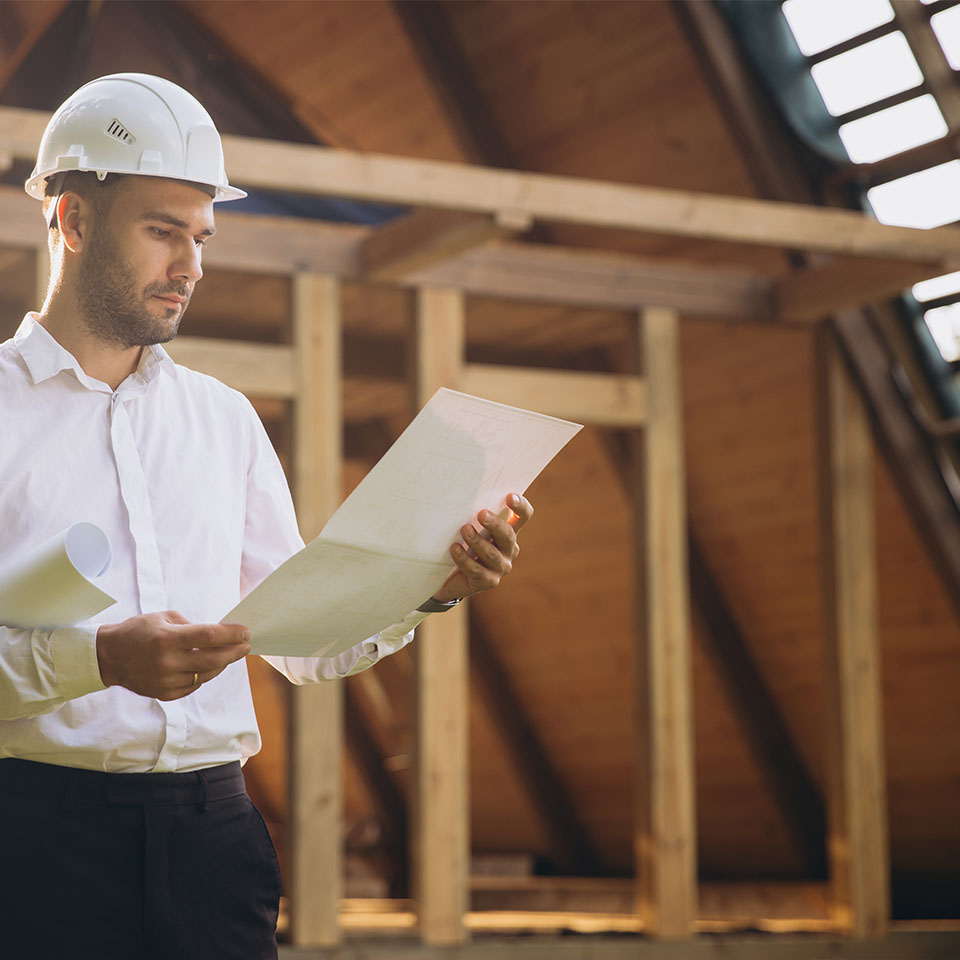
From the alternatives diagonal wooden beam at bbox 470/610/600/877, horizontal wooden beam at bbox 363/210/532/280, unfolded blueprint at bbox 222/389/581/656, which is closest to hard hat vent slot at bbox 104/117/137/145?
unfolded blueprint at bbox 222/389/581/656

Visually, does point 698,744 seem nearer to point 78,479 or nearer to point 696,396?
point 696,396

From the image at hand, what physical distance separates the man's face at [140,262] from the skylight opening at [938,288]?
15.4ft

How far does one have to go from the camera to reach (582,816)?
8516mm

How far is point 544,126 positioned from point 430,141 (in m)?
0.59

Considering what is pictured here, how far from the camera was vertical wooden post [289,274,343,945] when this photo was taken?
4996 mm

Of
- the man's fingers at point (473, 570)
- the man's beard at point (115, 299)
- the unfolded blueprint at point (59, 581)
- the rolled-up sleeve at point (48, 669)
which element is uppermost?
the man's beard at point (115, 299)

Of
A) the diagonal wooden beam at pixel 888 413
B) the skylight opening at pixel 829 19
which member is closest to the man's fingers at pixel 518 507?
the diagonal wooden beam at pixel 888 413

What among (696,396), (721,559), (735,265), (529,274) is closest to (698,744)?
(721,559)

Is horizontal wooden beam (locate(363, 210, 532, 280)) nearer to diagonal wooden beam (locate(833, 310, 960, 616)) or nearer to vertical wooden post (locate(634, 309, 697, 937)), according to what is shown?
vertical wooden post (locate(634, 309, 697, 937))

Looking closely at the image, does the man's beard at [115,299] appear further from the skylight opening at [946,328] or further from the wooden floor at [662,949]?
the skylight opening at [946,328]

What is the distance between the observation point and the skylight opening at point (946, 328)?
19.9ft

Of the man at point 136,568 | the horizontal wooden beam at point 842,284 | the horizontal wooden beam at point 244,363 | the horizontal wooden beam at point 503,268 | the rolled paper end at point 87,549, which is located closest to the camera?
the rolled paper end at point 87,549

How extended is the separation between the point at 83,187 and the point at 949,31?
15.2ft

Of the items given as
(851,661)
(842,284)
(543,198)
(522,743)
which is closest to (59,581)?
(543,198)
